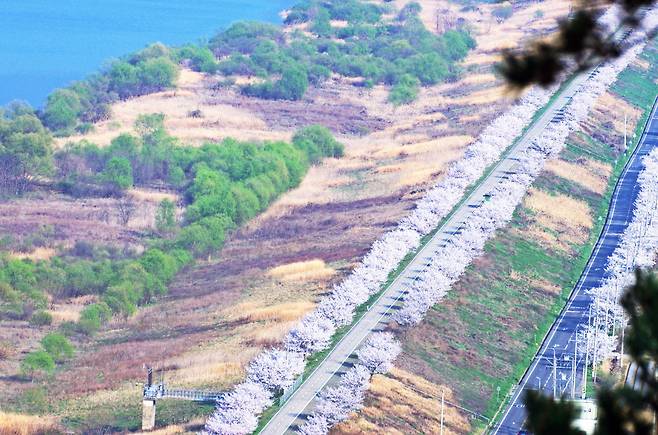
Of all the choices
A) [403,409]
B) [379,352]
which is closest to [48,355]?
[379,352]

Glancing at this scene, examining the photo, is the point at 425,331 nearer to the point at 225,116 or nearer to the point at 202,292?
the point at 202,292

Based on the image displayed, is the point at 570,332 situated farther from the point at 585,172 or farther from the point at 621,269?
the point at 585,172

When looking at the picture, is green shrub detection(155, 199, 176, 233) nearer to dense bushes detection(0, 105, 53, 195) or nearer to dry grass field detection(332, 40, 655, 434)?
dense bushes detection(0, 105, 53, 195)

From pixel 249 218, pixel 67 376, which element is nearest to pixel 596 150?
pixel 249 218

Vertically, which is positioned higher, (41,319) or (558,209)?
(558,209)

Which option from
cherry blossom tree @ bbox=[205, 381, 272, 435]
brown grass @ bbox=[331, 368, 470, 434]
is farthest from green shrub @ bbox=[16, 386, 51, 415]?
brown grass @ bbox=[331, 368, 470, 434]
